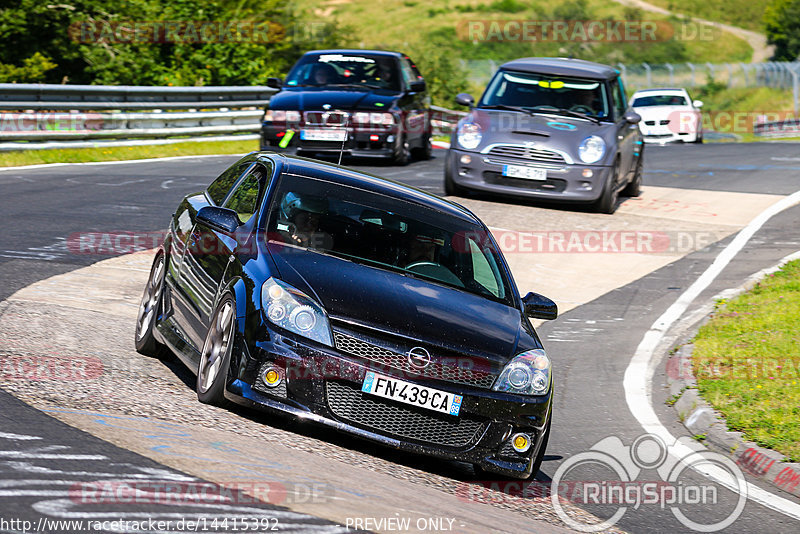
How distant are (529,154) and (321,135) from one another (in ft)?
12.7

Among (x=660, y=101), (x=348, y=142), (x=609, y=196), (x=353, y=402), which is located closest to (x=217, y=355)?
(x=353, y=402)

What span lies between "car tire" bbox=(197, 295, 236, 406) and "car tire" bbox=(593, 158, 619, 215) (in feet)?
32.9

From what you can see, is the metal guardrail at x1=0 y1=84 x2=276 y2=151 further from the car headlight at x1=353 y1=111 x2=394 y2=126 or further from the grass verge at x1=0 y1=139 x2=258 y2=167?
the car headlight at x1=353 y1=111 x2=394 y2=126

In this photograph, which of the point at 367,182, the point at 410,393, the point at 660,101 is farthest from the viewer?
the point at 660,101

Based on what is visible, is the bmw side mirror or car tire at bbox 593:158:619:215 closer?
car tire at bbox 593:158:619:215

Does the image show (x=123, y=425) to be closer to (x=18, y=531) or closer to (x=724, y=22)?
(x=18, y=531)

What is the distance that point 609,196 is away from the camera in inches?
616

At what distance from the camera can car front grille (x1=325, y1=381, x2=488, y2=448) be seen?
5684 millimetres

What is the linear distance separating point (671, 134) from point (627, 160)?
1587cm

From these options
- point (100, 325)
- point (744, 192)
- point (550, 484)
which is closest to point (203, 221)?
point (100, 325)

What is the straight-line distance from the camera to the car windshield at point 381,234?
6644mm

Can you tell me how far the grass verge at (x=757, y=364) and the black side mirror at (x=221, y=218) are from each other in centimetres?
348

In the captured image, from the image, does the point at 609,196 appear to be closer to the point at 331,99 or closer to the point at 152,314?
the point at 331,99
